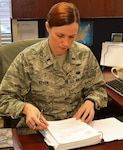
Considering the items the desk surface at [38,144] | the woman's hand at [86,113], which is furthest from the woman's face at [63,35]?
the desk surface at [38,144]

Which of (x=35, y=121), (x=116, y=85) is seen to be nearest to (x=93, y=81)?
(x=116, y=85)

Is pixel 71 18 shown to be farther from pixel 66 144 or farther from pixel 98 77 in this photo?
pixel 66 144

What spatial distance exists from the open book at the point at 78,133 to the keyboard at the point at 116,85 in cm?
38

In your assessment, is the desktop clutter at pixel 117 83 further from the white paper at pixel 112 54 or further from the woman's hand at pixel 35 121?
the woman's hand at pixel 35 121

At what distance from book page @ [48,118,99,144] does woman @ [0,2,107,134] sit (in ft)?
0.20

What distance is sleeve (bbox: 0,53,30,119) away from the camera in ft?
4.29

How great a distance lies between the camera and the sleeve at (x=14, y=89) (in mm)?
1309

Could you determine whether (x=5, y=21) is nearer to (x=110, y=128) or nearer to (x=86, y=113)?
(x=86, y=113)

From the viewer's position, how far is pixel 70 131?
1204 millimetres

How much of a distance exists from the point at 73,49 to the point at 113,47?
0.80 meters

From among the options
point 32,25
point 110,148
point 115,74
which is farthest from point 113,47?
point 110,148

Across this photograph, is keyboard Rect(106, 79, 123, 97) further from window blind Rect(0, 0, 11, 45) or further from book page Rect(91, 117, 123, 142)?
window blind Rect(0, 0, 11, 45)

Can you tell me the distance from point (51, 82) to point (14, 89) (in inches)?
7.0

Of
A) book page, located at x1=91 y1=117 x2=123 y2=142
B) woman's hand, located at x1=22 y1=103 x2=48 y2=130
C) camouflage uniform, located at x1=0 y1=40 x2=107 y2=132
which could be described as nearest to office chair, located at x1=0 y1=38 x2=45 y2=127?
camouflage uniform, located at x1=0 y1=40 x2=107 y2=132
